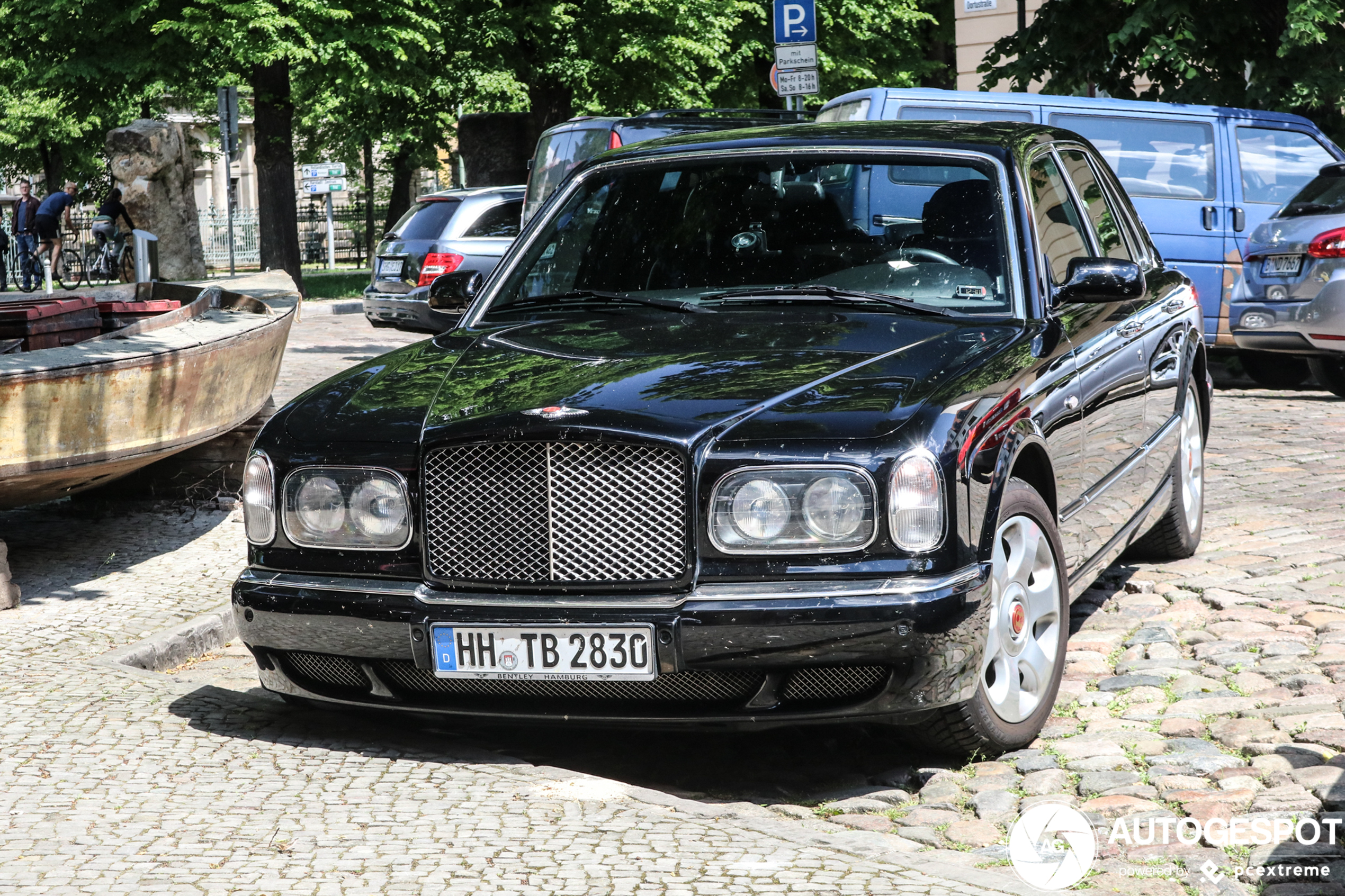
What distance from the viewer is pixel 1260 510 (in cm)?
789

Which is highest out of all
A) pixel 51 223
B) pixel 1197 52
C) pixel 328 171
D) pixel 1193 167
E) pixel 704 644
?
pixel 328 171

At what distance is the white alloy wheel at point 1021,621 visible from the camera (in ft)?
13.9

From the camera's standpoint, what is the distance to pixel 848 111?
13.5m

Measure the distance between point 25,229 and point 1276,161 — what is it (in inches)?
965

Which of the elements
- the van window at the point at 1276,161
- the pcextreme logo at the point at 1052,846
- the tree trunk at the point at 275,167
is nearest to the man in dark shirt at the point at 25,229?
the tree trunk at the point at 275,167

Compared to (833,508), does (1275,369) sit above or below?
below

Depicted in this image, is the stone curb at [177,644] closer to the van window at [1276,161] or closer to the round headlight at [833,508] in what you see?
the round headlight at [833,508]

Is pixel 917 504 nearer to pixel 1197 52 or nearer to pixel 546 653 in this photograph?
pixel 546 653

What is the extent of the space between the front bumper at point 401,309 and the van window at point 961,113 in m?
6.48

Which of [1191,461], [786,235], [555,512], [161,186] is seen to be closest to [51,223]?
[161,186]

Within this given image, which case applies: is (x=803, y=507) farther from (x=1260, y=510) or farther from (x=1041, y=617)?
(x=1260, y=510)

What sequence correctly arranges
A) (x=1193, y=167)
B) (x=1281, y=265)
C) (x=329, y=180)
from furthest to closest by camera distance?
1. (x=329, y=180)
2. (x=1193, y=167)
3. (x=1281, y=265)

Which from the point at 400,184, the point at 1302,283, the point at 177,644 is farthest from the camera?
the point at 400,184

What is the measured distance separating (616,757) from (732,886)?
4.43 feet
